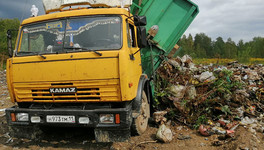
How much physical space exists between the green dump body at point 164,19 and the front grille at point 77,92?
2.20 m

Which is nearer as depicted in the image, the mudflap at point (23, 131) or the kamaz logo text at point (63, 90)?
the kamaz logo text at point (63, 90)

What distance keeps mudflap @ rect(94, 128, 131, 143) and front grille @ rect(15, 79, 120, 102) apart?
48 cm

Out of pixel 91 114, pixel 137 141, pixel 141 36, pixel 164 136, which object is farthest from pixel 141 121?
pixel 141 36

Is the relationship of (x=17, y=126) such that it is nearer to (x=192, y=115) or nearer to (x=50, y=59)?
(x=50, y=59)

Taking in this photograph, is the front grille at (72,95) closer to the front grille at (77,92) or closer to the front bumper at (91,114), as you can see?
the front grille at (77,92)

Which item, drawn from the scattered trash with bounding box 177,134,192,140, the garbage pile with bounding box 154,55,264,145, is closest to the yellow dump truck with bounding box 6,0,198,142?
the scattered trash with bounding box 177,134,192,140

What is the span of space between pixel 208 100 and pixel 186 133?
3.06 feet

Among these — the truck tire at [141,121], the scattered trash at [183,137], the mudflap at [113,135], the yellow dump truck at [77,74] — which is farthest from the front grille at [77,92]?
the scattered trash at [183,137]

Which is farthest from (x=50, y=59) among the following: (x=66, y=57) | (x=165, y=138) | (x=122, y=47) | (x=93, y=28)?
(x=165, y=138)

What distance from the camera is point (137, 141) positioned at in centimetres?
375

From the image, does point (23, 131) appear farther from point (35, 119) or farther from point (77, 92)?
point (77, 92)

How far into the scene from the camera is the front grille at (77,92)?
302 centimetres

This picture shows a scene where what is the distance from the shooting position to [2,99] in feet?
24.4

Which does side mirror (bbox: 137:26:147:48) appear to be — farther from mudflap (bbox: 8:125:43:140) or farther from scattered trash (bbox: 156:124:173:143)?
mudflap (bbox: 8:125:43:140)
